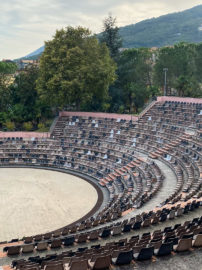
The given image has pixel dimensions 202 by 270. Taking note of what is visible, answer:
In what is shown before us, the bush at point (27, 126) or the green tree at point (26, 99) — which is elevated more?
the green tree at point (26, 99)

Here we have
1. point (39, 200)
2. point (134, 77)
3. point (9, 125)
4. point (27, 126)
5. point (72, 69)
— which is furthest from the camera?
point (134, 77)

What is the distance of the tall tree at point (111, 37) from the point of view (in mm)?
59219

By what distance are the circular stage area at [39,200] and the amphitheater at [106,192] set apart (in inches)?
3.8

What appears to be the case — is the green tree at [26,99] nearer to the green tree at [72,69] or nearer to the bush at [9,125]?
the bush at [9,125]

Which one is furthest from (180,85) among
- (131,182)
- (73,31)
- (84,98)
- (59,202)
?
(59,202)

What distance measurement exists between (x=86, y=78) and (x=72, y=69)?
2596mm

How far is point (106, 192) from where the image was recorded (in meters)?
33.9

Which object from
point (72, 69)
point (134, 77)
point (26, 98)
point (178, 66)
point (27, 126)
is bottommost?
point (27, 126)

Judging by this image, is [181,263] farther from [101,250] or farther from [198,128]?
[198,128]

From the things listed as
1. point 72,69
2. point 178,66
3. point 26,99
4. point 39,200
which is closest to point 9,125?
point 26,99

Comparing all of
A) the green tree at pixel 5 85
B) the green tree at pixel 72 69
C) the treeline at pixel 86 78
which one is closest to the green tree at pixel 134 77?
the treeline at pixel 86 78

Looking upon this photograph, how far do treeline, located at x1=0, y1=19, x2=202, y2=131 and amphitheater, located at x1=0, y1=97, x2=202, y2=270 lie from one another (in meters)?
4.59

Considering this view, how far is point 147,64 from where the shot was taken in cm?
6291

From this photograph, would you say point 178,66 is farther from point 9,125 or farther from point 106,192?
point 106,192
